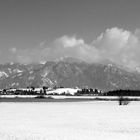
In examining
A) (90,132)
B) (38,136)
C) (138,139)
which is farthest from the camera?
(90,132)

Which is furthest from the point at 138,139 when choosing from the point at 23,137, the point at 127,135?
the point at 23,137

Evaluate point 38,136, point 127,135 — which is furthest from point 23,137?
point 127,135

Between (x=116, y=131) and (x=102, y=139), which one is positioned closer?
(x=102, y=139)

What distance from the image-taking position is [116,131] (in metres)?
33.1

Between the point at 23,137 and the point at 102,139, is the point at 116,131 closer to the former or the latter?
the point at 102,139

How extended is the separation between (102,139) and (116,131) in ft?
18.7

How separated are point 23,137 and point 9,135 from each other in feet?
6.06

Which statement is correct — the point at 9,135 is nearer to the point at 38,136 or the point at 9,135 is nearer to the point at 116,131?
the point at 38,136

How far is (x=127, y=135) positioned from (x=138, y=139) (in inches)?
108

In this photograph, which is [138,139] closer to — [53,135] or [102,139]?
[102,139]

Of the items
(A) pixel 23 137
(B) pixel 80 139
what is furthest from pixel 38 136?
(B) pixel 80 139

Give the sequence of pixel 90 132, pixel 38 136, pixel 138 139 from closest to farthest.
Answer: pixel 138 139 → pixel 38 136 → pixel 90 132

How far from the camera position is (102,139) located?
27.7 meters

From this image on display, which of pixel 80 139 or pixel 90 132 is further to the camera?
pixel 90 132
